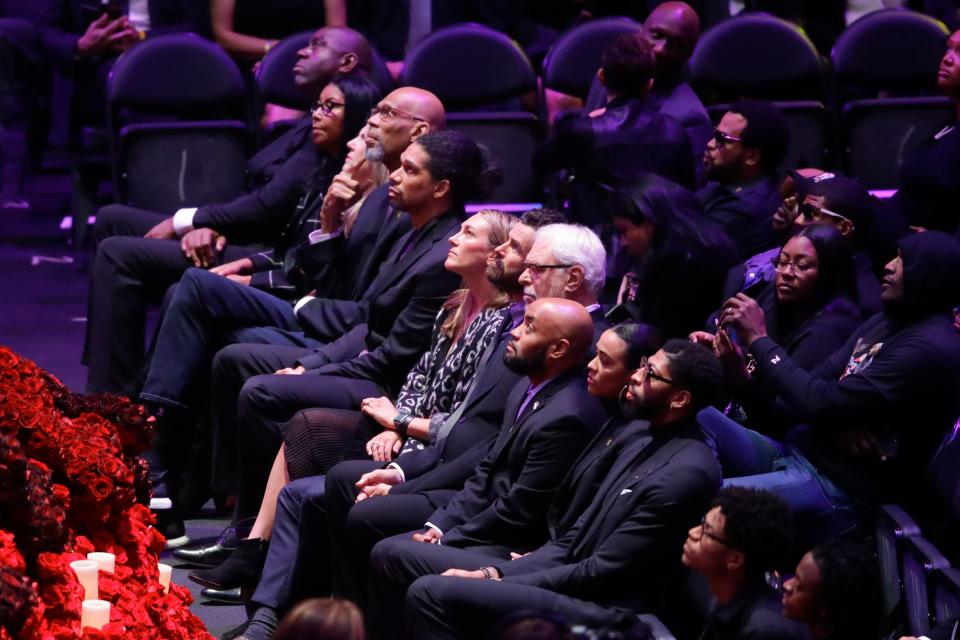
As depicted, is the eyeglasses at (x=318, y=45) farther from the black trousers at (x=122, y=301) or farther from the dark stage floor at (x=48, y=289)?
the dark stage floor at (x=48, y=289)

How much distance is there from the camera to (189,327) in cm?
543

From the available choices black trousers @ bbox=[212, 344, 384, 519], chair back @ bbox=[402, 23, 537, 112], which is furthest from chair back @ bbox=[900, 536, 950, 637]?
chair back @ bbox=[402, 23, 537, 112]

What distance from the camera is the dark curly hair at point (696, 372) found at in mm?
3748

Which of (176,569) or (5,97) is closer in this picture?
(176,569)

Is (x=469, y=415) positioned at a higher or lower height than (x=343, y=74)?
lower

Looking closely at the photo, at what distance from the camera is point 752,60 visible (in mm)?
6492

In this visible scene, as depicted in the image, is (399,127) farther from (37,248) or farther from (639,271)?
(37,248)

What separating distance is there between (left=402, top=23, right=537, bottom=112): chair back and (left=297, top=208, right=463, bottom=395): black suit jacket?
152 cm

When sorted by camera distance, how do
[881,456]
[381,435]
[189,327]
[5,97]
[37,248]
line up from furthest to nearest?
[5,97], [37,248], [189,327], [381,435], [881,456]

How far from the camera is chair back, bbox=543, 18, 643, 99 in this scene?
6.68 metres

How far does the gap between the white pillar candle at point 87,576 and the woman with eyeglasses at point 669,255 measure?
2.07 meters

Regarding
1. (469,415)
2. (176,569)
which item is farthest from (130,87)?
(469,415)

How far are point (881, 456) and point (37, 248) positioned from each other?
5612mm

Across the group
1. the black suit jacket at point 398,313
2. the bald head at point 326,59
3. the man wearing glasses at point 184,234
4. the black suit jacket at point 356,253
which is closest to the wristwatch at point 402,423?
the black suit jacket at point 398,313
